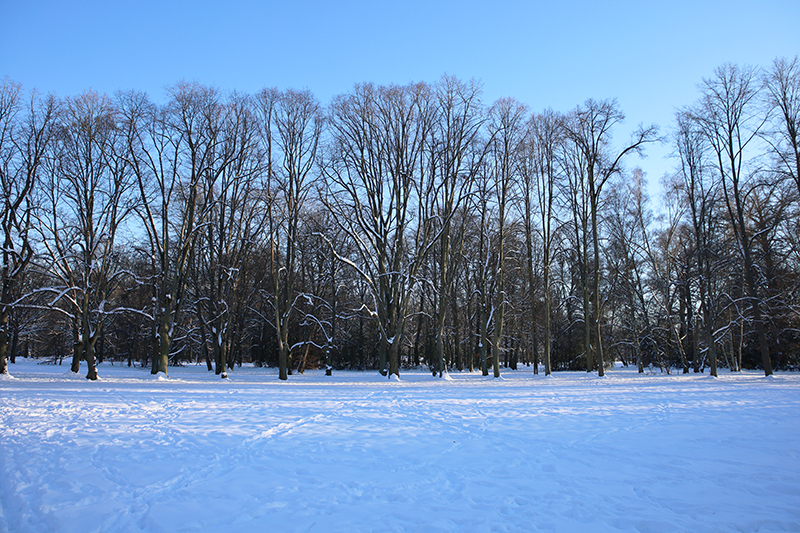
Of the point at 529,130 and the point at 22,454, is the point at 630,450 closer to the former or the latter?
the point at 22,454

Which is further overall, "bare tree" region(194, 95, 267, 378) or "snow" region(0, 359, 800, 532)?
"bare tree" region(194, 95, 267, 378)

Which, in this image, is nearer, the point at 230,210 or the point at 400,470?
the point at 400,470

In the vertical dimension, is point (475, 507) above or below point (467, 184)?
below

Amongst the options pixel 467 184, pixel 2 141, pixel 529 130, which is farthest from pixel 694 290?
pixel 2 141

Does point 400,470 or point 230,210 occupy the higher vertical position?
point 230,210

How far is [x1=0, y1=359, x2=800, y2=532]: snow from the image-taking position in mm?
4070

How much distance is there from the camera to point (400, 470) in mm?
5484

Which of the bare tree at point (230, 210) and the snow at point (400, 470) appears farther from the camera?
A: the bare tree at point (230, 210)

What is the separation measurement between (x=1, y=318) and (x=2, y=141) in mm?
7611

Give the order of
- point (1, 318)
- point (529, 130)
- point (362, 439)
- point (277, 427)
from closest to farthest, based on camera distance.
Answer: point (362, 439)
point (277, 427)
point (1, 318)
point (529, 130)

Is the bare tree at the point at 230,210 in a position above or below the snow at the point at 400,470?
above

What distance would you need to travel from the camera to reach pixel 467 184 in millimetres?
21953

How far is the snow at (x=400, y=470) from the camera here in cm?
407

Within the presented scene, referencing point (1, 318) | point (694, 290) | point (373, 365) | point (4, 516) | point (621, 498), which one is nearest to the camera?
point (4, 516)
